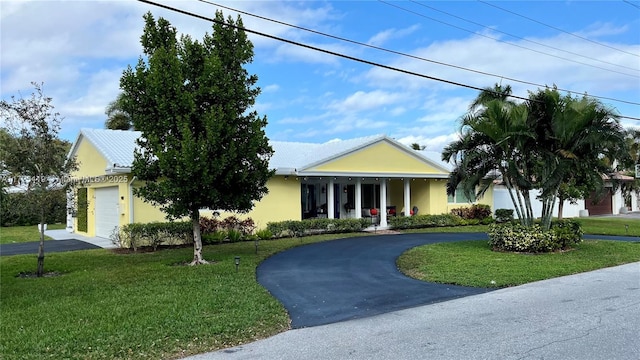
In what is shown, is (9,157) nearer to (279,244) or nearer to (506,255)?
(279,244)

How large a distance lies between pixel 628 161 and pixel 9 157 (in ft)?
58.2

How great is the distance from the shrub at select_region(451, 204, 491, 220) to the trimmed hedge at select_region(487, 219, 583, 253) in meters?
10.2

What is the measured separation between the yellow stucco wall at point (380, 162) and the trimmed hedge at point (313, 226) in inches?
93.1

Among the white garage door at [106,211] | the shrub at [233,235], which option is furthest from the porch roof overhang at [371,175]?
the white garage door at [106,211]

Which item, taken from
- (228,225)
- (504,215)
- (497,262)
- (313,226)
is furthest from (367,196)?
(497,262)

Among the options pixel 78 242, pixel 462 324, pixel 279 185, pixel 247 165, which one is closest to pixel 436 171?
pixel 279 185

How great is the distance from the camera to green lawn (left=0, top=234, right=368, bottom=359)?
5766 millimetres

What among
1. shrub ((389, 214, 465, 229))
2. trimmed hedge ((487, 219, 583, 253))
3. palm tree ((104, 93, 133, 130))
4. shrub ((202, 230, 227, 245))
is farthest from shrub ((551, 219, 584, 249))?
palm tree ((104, 93, 133, 130))

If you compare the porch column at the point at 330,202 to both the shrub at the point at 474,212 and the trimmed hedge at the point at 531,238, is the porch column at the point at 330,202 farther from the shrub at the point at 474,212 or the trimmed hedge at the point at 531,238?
the trimmed hedge at the point at 531,238

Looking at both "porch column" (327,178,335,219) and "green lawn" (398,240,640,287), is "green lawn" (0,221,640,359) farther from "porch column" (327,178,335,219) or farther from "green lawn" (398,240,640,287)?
"porch column" (327,178,335,219)

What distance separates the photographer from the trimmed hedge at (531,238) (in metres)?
13.5

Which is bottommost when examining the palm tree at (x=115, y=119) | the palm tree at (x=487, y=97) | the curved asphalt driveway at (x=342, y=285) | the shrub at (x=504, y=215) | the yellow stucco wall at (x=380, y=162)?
the curved asphalt driveway at (x=342, y=285)

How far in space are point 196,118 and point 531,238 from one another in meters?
10.1

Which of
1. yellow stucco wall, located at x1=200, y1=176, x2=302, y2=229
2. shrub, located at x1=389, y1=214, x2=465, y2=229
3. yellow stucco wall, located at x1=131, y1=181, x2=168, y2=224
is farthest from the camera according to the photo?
shrub, located at x1=389, y1=214, x2=465, y2=229
